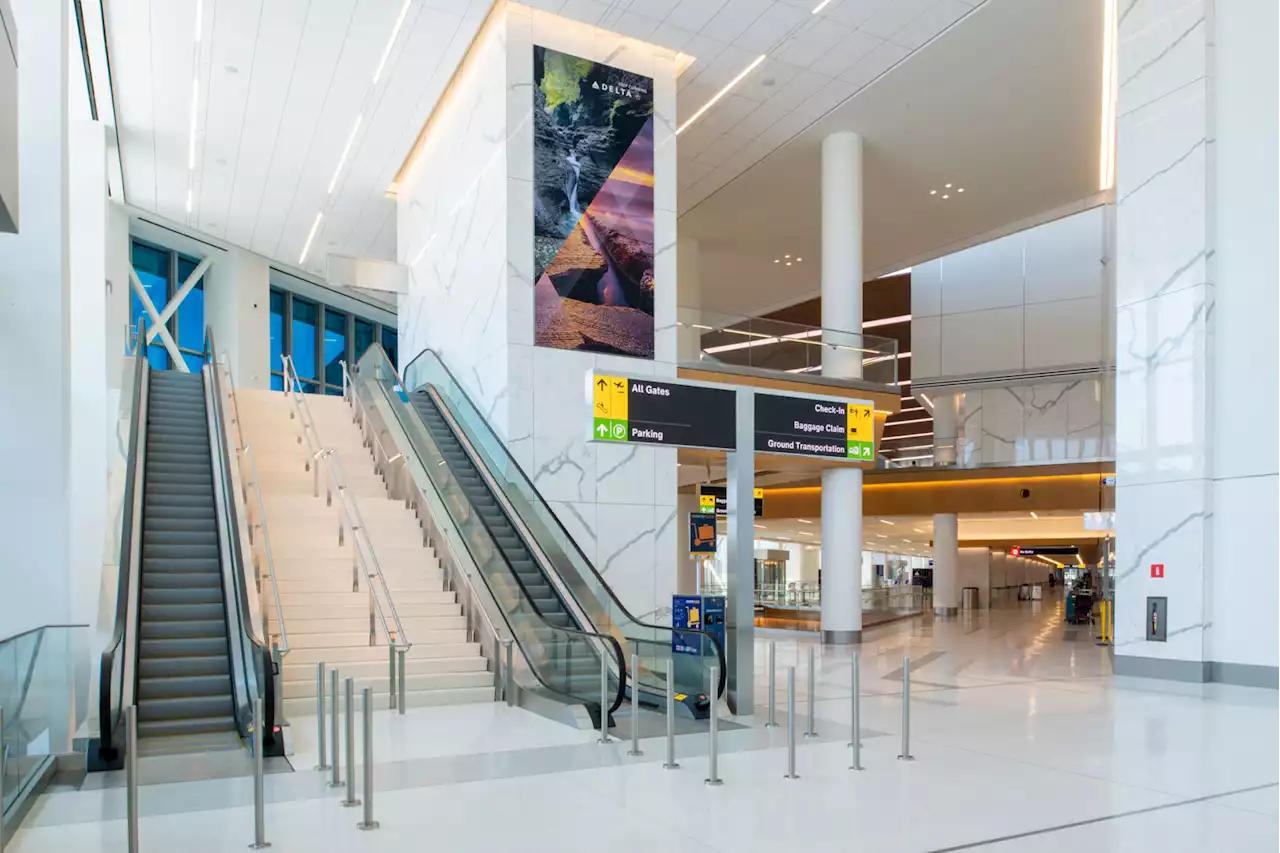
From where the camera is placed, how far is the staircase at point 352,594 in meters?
10.4

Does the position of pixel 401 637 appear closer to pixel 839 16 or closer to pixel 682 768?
pixel 682 768

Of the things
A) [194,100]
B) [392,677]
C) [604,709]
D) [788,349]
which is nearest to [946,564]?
[788,349]

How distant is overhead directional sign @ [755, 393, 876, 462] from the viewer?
995cm

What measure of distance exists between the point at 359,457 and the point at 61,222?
25.0 ft

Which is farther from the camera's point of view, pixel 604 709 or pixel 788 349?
pixel 788 349

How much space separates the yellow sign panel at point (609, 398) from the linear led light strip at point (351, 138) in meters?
8.92

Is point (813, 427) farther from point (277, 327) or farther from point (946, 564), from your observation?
point (277, 327)

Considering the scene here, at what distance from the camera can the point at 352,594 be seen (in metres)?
11.7

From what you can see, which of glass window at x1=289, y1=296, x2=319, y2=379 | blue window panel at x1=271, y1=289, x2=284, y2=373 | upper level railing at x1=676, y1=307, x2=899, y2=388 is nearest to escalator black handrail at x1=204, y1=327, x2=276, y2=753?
upper level railing at x1=676, y1=307, x2=899, y2=388

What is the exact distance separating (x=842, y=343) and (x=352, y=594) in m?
10.8

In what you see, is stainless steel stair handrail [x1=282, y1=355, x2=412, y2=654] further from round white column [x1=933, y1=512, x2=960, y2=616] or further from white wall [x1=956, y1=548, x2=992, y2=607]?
white wall [x1=956, y1=548, x2=992, y2=607]

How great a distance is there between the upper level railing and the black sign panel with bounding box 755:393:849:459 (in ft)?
27.1

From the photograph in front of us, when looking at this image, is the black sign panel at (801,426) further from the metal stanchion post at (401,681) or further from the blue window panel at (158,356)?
the blue window panel at (158,356)

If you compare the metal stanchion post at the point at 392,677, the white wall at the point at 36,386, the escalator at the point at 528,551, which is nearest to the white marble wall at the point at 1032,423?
the escalator at the point at 528,551
